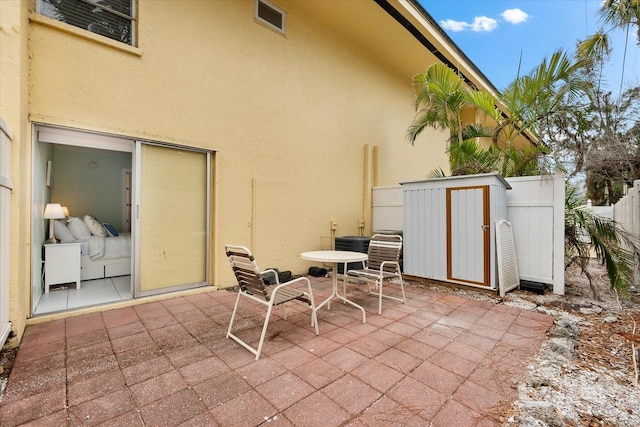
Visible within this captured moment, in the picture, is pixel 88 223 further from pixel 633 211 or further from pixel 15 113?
pixel 633 211

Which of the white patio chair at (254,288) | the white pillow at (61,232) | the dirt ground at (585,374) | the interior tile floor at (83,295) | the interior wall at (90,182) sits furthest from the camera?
the interior wall at (90,182)

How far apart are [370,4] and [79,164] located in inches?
300

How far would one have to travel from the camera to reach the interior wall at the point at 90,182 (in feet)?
21.4

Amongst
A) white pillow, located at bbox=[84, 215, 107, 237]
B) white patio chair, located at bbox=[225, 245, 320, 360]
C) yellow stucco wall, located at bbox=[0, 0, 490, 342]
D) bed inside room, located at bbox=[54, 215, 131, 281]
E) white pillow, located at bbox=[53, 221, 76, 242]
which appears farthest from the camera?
white pillow, located at bbox=[84, 215, 107, 237]

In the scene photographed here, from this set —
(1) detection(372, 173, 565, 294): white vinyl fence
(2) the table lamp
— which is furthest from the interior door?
(1) detection(372, 173, 565, 294): white vinyl fence

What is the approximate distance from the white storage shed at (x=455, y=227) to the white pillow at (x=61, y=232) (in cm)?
600

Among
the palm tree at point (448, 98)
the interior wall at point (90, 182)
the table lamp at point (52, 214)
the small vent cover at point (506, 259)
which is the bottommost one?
the small vent cover at point (506, 259)

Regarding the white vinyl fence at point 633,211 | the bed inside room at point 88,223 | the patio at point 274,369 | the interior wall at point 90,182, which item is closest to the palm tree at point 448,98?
the white vinyl fence at point 633,211

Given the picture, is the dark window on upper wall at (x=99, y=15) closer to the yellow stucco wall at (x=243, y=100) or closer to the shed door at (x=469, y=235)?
the yellow stucco wall at (x=243, y=100)

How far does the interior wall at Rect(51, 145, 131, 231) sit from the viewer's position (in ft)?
21.4

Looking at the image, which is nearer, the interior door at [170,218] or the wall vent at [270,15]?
the interior door at [170,218]

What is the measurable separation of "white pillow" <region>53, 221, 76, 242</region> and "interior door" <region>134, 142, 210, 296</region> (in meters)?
1.76

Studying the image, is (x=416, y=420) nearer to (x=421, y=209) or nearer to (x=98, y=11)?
(x=421, y=209)

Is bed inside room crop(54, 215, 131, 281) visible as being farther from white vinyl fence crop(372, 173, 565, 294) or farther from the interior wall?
white vinyl fence crop(372, 173, 565, 294)
